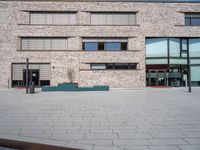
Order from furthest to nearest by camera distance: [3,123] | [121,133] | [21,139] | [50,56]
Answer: [50,56] → [3,123] → [121,133] → [21,139]

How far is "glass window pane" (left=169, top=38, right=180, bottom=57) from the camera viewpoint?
99.0ft

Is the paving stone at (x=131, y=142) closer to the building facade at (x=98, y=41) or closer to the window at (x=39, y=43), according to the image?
the building facade at (x=98, y=41)

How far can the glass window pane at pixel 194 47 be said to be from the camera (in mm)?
30797

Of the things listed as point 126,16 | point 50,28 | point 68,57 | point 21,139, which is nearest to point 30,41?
point 50,28

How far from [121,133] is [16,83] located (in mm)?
25678

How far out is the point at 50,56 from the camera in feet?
93.4

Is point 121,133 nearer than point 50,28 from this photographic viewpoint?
Yes

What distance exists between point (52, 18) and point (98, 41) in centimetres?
749

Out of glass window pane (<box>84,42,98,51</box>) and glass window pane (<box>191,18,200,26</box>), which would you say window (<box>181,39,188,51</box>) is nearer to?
glass window pane (<box>191,18,200,26</box>)

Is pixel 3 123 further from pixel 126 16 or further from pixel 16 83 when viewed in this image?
pixel 126 16

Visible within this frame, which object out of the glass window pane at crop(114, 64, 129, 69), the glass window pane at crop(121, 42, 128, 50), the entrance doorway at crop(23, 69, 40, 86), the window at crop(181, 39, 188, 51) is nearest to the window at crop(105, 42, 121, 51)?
the glass window pane at crop(121, 42, 128, 50)

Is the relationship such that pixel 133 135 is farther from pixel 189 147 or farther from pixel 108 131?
pixel 189 147

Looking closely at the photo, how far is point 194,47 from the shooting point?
30.8m

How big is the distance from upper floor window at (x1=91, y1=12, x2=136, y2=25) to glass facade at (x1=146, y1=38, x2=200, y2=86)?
4007 millimetres
